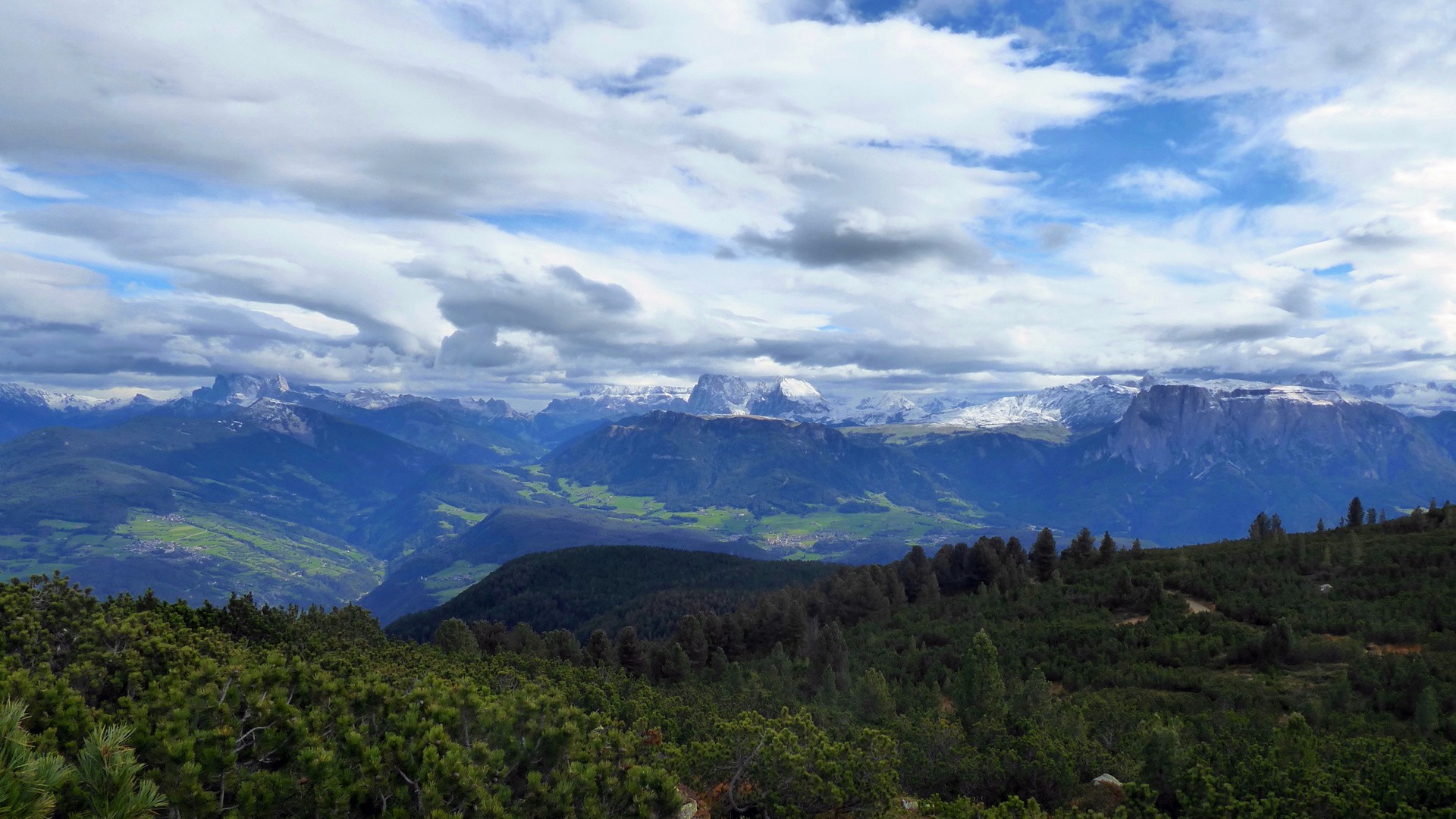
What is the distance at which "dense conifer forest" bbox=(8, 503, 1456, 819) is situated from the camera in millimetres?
18016

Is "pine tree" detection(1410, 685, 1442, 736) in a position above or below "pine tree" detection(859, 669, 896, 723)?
above

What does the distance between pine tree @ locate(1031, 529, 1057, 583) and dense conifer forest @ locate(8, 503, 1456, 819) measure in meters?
30.7

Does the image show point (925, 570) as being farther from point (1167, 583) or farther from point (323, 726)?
point (323, 726)

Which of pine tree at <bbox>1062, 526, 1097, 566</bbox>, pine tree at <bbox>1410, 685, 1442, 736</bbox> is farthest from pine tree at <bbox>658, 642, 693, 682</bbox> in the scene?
pine tree at <bbox>1062, 526, 1097, 566</bbox>

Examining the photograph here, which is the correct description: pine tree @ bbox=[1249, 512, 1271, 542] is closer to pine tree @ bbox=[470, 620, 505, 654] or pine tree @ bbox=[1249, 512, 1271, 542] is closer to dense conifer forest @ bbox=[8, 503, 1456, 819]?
dense conifer forest @ bbox=[8, 503, 1456, 819]

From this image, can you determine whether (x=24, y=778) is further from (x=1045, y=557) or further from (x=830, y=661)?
(x=1045, y=557)

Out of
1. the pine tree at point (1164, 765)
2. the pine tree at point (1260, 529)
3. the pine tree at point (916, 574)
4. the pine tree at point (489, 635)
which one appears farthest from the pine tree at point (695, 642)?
the pine tree at point (1260, 529)

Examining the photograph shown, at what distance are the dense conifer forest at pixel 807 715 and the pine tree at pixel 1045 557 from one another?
30.7 metres

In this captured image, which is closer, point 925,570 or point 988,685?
point 988,685

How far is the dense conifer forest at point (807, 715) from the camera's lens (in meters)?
18.0

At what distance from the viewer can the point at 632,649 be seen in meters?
105

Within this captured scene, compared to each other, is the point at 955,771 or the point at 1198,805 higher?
the point at 1198,805

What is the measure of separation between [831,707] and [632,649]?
50924 millimetres

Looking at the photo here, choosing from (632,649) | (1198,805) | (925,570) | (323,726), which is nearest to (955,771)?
(1198,805)
